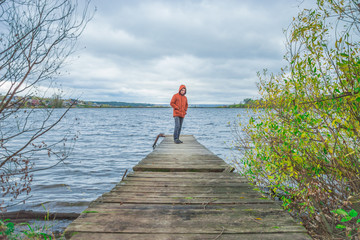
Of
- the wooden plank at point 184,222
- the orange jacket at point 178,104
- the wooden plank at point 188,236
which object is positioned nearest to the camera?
the wooden plank at point 188,236

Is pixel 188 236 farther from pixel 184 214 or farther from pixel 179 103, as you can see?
pixel 179 103

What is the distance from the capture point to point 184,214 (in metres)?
2.76

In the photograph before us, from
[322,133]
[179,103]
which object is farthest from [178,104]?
[322,133]

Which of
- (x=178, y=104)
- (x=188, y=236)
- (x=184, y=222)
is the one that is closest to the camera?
(x=188, y=236)

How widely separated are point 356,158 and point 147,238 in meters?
2.62

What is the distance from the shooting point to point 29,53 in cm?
357

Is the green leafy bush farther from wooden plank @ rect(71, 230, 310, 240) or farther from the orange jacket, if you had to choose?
the orange jacket

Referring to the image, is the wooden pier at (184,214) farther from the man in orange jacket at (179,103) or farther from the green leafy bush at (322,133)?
the man in orange jacket at (179,103)

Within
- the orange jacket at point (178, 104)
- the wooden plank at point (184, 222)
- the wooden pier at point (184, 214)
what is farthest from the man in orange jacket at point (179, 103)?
the wooden plank at point (184, 222)

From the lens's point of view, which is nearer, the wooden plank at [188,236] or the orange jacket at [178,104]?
the wooden plank at [188,236]

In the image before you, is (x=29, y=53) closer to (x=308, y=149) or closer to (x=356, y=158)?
(x=308, y=149)

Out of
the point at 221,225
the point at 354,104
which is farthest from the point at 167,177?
the point at 354,104

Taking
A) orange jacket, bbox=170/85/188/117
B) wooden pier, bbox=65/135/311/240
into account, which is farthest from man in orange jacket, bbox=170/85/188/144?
wooden pier, bbox=65/135/311/240

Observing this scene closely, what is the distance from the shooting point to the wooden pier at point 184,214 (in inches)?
90.0
